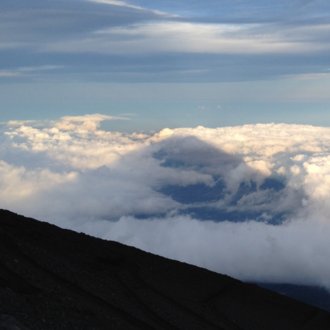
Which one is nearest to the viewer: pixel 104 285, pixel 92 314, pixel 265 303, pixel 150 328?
pixel 92 314

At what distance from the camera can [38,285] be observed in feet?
157

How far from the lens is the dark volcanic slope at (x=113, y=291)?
42125 mm

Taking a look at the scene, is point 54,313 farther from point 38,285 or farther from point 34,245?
point 34,245

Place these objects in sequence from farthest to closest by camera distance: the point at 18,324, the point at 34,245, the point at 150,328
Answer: the point at 34,245
the point at 150,328
the point at 18,324

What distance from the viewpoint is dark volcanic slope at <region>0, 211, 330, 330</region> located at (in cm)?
4212

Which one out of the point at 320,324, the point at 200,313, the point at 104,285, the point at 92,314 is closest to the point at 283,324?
the point at 320,324

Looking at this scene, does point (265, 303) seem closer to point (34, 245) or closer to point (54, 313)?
point (34, 245)

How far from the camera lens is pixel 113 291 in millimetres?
55281

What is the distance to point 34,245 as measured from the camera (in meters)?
60.1

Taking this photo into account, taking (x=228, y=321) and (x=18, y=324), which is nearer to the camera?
(x=18, y=324)

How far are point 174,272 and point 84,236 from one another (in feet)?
39.5

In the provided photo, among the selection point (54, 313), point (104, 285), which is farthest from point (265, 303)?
point (54, 313)

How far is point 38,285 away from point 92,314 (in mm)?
6560

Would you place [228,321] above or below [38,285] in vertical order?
below
